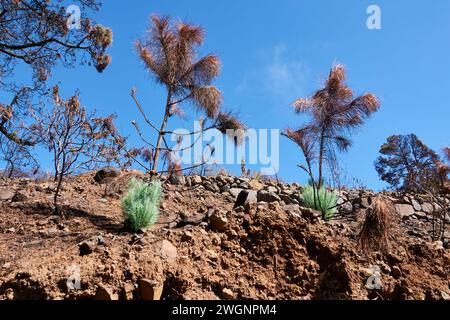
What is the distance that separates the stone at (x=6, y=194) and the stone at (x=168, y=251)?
11.4ft

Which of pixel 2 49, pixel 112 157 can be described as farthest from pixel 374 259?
pixel 2 49

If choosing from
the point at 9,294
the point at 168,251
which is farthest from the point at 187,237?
the point at 9,294

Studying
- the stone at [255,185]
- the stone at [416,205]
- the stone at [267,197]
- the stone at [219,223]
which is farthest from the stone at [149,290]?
the stone at [416,205]

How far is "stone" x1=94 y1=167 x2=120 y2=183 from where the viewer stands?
810cm

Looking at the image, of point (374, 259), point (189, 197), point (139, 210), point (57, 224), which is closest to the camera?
point (374, 259)

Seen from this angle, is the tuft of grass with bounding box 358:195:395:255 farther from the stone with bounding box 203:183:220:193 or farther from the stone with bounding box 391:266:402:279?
the stone with bounding box 203:183:220:193

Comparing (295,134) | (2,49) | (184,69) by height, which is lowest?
(295,134)

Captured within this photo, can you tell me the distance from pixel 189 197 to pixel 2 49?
17.7ft

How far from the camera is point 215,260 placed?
14.4 feet

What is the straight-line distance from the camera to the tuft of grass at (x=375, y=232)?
4832 mm

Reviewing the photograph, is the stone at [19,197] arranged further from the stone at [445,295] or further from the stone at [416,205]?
the stone at [416,205]

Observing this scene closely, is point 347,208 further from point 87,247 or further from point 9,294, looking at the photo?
point 9,294
